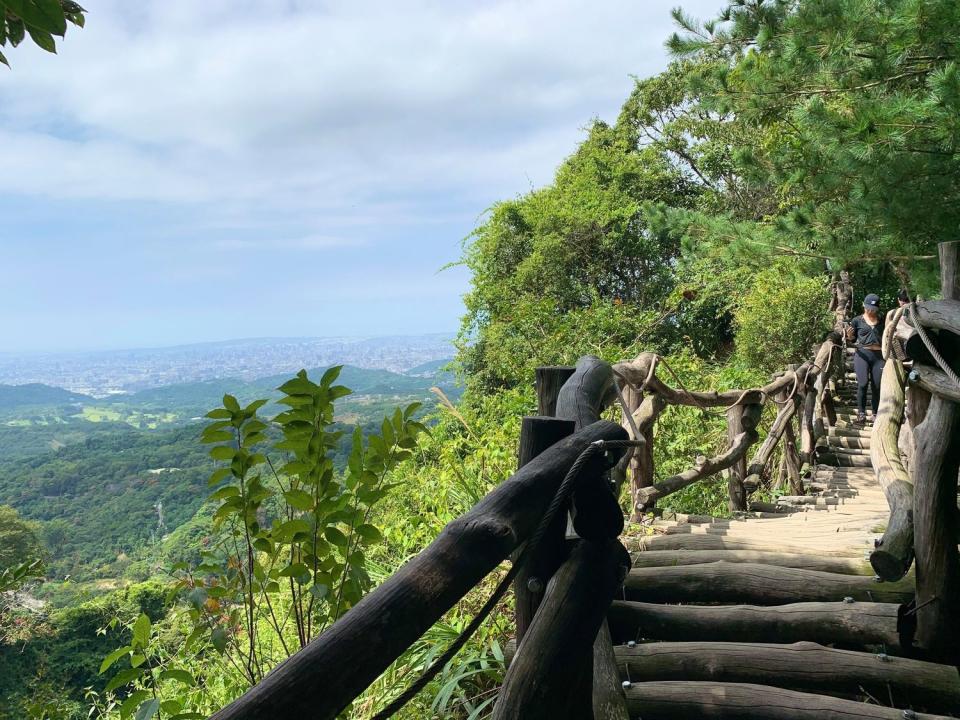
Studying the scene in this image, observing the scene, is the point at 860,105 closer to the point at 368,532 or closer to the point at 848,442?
the point at 848,442

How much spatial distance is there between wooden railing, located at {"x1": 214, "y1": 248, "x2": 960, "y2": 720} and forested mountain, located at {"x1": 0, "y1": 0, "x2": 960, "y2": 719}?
60 centimetres

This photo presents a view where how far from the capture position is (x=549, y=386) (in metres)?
2.26

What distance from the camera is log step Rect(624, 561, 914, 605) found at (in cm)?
258

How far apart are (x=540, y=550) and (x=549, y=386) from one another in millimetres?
938

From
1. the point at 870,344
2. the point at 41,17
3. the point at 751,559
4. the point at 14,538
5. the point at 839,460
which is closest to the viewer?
the point at 41,17

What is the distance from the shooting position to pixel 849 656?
221 centimetres

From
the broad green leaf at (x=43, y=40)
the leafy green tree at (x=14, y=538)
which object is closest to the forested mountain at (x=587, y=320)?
the broad green leaf at (x=43, y=40)

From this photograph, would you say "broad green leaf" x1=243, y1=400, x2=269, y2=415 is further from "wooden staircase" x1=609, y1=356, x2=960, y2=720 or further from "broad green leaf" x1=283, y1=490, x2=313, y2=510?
"wooden staircase" x1=609, y1=356, x2=960, y2=720

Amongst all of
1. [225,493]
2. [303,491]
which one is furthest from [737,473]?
[225,493]

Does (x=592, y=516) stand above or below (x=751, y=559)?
above

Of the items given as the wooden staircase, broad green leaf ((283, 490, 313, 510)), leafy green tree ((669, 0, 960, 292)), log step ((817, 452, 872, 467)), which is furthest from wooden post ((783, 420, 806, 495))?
broad green leaf ((283, 490, 313, 510))

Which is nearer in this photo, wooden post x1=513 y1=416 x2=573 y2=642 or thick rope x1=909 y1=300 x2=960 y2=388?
wooden post x1=513 y1=416 x2=573 y2=642

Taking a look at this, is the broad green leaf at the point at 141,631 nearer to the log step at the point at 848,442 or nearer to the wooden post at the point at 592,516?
the wooden post at the point at 592,516

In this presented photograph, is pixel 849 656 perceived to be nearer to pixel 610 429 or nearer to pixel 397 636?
pixel 610 429
